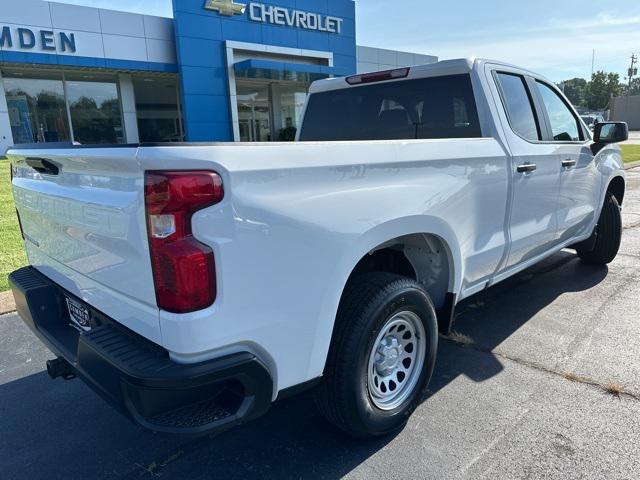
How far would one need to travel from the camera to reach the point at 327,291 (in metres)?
2.14

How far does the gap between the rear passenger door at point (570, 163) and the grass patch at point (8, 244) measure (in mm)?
5457

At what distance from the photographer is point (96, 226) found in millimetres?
2094

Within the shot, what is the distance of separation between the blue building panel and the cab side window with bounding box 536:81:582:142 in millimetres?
18186

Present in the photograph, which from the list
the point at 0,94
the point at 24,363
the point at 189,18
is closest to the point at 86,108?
the point at 0,94

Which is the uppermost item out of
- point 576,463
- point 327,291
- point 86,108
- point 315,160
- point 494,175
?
point 86,108

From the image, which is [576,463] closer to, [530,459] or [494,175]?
[530,459]

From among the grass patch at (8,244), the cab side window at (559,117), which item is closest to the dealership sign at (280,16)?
the grass patch at (8,244)

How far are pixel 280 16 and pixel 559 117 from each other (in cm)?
2087

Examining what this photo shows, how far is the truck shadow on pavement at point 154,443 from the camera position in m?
2.50

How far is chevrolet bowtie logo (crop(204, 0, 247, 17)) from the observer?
20156 mm

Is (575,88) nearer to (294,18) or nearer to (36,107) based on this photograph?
(294,18)

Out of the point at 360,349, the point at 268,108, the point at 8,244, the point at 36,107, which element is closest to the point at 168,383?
the point at 360,349

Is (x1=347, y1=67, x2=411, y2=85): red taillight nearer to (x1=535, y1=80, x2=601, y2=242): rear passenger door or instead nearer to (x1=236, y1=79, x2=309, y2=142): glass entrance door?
(x1=535, y1=80, x2=601, y2=242): rear passenger door

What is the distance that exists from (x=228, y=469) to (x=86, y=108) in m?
21.9
